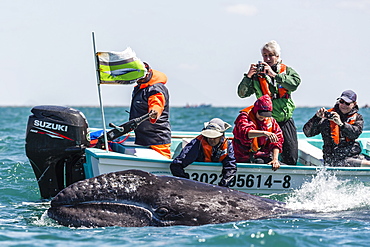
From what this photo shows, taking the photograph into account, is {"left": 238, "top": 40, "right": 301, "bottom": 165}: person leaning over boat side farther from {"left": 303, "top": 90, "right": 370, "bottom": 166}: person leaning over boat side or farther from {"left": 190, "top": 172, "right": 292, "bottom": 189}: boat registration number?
{"left": 190, "top": 172, "right": 292, "bottom": 189}: boat registration number

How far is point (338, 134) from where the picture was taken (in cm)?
943

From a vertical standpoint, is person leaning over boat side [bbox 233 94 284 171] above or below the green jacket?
below

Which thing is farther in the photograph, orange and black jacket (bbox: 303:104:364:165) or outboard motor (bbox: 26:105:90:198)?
orange and black jacket (bbox: 303:104:364:165)

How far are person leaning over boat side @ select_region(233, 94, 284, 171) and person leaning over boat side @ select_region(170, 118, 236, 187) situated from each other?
482 millimetres

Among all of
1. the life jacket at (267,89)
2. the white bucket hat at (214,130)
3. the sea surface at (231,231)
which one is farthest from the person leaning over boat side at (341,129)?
the white bucket hat at (214,130)

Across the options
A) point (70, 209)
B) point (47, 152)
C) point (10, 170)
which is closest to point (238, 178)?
point (47, 152)

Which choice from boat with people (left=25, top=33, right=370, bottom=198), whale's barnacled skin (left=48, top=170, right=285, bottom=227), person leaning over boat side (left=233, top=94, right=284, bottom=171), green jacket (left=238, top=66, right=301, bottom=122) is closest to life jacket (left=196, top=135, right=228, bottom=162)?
boat with people (left=25, top=33, right=370, bottom=198)

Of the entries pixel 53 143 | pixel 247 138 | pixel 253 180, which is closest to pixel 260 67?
pixel 247 138

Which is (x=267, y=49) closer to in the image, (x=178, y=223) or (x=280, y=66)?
(x=280, y=66)

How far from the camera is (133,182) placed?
6.00m

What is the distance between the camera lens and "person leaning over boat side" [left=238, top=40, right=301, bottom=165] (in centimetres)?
902

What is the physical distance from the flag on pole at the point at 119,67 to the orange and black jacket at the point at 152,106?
30 cm

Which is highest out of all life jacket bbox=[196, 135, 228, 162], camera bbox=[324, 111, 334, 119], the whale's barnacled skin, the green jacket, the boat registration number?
the green jacket

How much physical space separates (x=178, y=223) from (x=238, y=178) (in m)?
3.04
